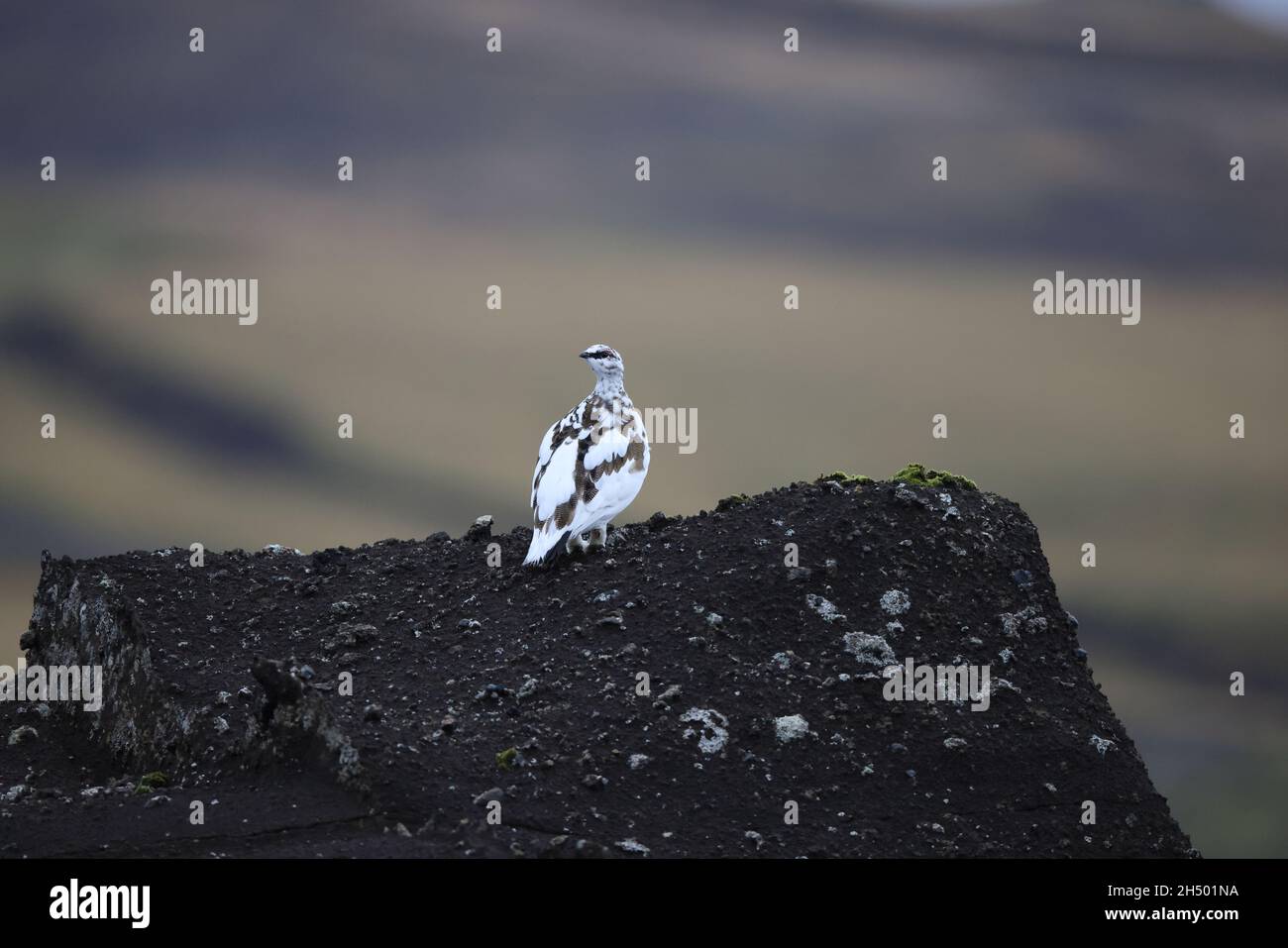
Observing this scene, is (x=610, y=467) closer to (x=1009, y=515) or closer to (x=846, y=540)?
(x=846, y=540)

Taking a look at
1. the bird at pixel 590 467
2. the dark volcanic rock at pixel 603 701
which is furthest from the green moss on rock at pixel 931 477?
the bird at pixel 590 467

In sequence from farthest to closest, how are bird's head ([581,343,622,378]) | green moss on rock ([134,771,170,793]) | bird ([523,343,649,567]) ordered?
bird's head ([581,343,622,378]) < bird ([523,343,649,567]) < green moss on rock ([134,771,170,793])

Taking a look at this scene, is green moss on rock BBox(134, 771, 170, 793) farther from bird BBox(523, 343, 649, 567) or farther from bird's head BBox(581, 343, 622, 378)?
bird's head BBox(581, 343, 622, 378)

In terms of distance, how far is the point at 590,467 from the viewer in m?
13.9

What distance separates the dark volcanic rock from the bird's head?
75.4 inches

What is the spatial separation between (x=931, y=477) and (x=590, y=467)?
4.21 m

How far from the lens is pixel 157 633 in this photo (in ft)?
46.6

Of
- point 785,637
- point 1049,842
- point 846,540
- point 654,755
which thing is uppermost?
point 846,540

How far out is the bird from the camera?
1385 cm

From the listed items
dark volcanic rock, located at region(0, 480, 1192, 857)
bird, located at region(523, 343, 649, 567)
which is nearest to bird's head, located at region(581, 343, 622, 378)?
bird, located at region(523, 343, 649, 567)

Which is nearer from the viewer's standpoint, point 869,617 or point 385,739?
point 385,739

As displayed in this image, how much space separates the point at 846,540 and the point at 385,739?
5.53 m
